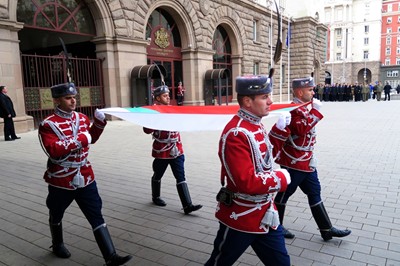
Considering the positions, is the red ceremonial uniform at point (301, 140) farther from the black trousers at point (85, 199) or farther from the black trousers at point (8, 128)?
the black trousers at point (8, 128)

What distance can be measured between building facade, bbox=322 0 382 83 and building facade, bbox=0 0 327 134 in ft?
194

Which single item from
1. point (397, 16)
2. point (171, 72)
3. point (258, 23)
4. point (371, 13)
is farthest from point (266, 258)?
point (397, 16)

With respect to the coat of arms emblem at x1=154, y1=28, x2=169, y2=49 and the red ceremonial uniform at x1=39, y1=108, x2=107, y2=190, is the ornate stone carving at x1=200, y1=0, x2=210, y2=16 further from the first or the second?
the red ceremonial uniform at x1=39, y1=108, x2=107, y2=190

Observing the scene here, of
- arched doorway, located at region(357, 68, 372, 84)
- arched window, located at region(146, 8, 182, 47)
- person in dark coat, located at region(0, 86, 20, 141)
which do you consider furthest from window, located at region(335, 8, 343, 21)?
person in dark coat, located at region(0, 86, 20, 141)

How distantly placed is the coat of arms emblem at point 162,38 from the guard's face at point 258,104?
16.7m

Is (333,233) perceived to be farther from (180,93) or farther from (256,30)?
(256,30)

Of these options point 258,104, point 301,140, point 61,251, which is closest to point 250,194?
point 258,104

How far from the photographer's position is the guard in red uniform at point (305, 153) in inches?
133

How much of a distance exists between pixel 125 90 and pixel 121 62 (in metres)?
1.26

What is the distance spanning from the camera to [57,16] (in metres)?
13.6

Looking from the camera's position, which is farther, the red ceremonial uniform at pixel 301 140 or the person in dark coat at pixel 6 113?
the person in dark coat at pixel 6 113

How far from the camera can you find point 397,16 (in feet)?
262

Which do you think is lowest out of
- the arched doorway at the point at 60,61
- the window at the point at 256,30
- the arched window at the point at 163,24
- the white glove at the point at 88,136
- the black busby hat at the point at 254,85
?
the white glove at the point at 88,136

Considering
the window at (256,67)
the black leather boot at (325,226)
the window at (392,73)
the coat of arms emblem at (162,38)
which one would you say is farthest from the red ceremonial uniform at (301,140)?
the window at (392,73)
